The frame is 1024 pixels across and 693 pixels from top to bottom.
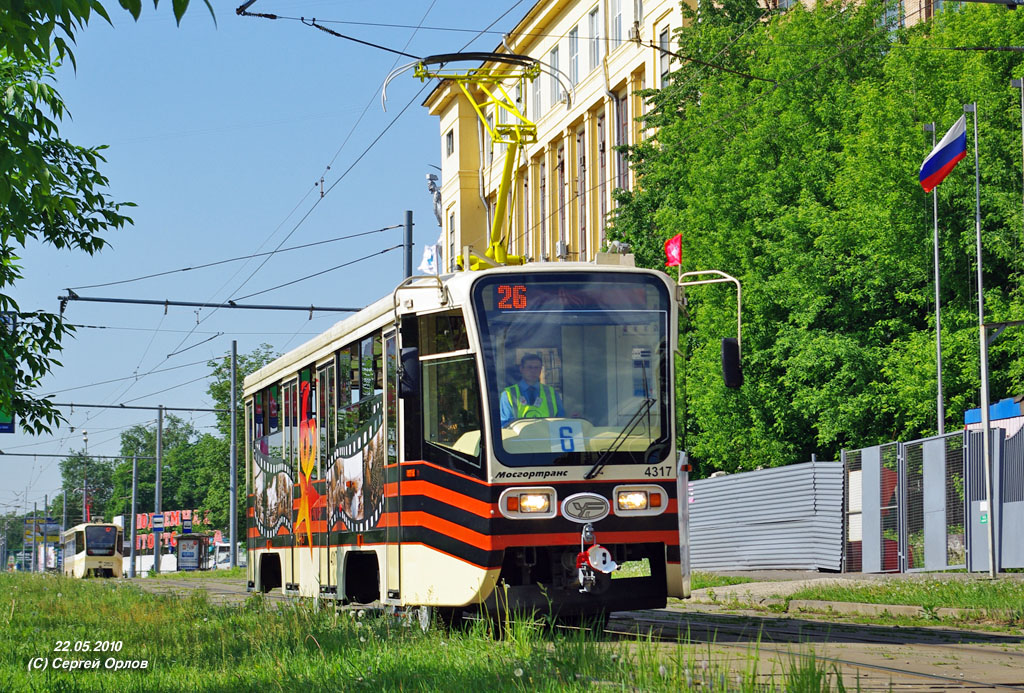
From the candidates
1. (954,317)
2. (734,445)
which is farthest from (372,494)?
(734,445)

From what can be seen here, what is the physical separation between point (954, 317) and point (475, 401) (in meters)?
24.0

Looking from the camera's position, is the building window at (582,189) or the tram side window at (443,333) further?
the building window at (582,189)

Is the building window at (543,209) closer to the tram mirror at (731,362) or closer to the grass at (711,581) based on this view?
the grass at (711,581)

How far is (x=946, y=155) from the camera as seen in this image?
3020cm

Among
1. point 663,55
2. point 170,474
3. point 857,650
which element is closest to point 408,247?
point 857,650

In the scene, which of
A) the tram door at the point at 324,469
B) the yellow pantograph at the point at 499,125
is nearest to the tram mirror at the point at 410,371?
the yellow pantograph at the point at 499,125

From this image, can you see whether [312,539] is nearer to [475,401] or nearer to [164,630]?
[164,630]

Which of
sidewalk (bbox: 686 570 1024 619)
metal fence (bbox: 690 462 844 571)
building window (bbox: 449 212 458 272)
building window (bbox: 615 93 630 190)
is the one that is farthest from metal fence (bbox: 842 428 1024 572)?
building window (bbox: 449 212 458 272)

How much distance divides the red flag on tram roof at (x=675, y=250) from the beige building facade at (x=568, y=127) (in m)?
16.6

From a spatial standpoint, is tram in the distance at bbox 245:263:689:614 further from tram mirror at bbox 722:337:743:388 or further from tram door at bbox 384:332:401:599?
tram mirror at bbox 722:337:743:388

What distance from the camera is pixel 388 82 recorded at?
17.4 m

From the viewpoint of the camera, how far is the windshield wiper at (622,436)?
12.5 metres

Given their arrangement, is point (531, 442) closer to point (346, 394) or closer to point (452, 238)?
point (346, 394)

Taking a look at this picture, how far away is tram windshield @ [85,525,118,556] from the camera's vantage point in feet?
237
